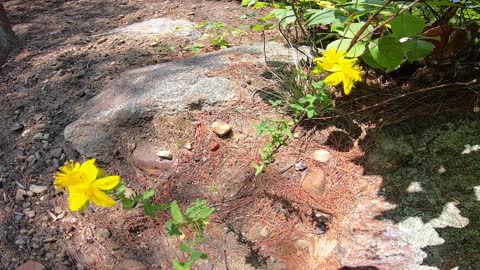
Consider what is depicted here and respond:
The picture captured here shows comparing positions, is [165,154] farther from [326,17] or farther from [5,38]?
[5,38]

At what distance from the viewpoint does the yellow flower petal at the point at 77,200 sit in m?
1.23

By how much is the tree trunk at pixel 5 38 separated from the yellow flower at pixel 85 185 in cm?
222

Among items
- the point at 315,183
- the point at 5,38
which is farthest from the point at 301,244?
the point at 5,38

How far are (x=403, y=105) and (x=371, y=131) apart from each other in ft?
0.66

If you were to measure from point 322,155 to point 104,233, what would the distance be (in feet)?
3.41

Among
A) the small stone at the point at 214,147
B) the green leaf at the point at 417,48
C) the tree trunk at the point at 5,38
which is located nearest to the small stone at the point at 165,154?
the small stone at the point at 214,147

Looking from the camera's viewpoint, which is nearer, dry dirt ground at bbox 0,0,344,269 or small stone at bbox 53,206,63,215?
dry dirt ground at bbox 0,0,344,269

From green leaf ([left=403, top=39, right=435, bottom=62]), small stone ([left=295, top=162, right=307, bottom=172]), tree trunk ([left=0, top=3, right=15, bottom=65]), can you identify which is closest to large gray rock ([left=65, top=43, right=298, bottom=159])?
small stone ([left=295, top=162, right=307, bottom=172])

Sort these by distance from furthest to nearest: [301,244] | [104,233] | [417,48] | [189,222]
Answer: [104,233], [301,244], [417,48], [189,222]

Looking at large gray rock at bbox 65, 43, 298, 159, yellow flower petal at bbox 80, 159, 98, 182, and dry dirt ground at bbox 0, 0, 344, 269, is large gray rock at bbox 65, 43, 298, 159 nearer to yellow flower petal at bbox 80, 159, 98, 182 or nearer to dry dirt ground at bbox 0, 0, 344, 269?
dry dirt ground at bbox 0, 0, 344, 269

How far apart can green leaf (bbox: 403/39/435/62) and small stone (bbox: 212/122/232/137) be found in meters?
0.90

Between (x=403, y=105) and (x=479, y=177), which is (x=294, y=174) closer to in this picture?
(x=403, y=105)

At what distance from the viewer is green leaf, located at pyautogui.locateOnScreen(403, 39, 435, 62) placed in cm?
165

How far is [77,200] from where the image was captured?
48.8 inches
